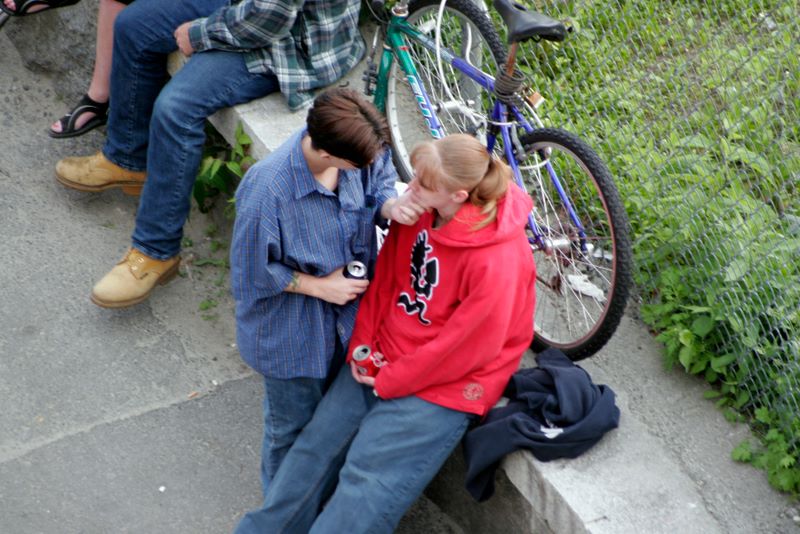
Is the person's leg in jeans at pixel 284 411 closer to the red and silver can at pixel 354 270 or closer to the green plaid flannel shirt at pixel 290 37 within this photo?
the red and silver can at pixel 354 270

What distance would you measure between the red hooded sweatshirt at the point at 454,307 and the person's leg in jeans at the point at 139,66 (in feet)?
5.33

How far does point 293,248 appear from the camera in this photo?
2830 mm

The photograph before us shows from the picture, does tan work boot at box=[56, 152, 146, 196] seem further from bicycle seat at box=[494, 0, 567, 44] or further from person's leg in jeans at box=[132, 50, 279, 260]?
bicycle seat at box=[494, 0, 567, 44]

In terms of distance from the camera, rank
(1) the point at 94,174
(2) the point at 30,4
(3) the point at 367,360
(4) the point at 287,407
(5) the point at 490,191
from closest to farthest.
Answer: (5) the point at 490,191 < (3) the point at 367,360 < (4) the point at 287,407 < (1) the point at 94,174 < (2) the point at 30,4

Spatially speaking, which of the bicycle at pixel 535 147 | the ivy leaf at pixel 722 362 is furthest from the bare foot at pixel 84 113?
Answer: the ivy leaf at pixel 722 362

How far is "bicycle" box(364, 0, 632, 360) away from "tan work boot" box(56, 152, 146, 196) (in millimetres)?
1239

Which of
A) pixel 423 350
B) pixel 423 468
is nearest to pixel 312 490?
pixel 423 468

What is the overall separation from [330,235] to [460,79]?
130 cm

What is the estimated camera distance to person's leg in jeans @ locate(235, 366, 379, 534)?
3.05m

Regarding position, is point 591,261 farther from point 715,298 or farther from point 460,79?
point 460,79

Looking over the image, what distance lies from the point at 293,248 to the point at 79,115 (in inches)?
85.8

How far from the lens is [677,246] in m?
3.51

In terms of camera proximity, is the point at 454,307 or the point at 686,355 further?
the point at 686,355

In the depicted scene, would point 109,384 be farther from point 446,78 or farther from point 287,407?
point 446,78
